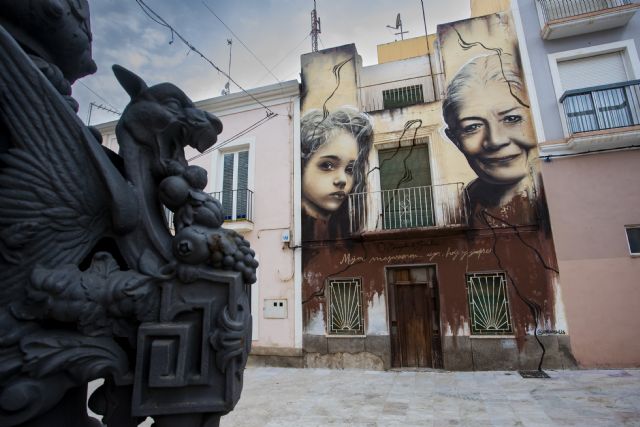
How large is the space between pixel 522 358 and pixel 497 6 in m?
8.57

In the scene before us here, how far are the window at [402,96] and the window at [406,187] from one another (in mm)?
1279

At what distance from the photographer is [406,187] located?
8.46 meters

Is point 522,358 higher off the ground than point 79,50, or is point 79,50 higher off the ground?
point 79,50

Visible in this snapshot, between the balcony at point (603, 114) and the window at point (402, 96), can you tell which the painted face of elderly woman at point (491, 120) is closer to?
the balcony at point (603, 114)

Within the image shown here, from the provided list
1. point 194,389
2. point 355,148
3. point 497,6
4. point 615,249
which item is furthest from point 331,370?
point 497,6

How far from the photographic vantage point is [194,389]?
1449mm

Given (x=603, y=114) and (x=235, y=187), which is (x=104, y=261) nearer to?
(x=235, y=187)

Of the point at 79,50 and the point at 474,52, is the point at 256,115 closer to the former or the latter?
the point at 474,52

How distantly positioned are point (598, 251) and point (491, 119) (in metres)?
3.49

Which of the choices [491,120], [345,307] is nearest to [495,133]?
[491,120]

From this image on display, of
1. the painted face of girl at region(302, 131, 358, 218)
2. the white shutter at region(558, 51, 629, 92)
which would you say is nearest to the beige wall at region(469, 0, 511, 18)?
the white shutter at region(558, 51, 629, 92)

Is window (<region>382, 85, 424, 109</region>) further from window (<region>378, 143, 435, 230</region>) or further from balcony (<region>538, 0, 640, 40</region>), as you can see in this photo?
balcony (<region>538, 0, 640, 40</region>)

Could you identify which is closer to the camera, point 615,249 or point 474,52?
point 615,249

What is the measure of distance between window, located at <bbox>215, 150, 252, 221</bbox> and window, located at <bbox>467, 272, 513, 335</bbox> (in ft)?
18.2
